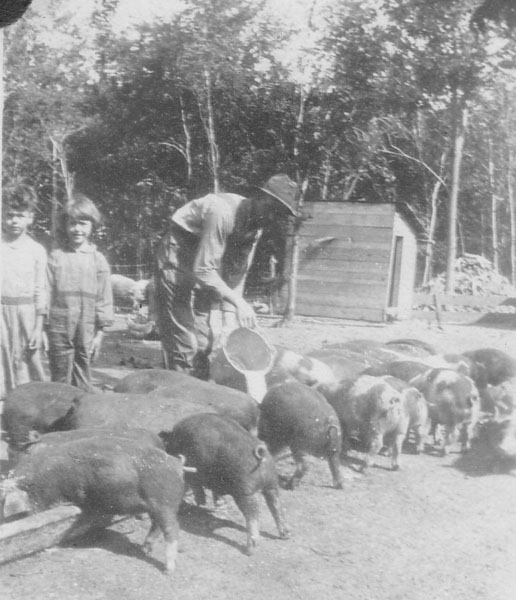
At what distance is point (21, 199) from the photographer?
148 inches

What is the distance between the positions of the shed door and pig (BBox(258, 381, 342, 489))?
19.4ft

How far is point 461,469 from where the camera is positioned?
425 cm

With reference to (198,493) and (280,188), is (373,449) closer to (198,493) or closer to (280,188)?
(198,493)

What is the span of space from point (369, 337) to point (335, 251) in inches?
45.3

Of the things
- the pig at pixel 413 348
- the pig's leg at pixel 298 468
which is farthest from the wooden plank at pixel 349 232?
the pig's leg at pixel 298 468

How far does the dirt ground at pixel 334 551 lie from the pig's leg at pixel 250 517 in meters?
0.04

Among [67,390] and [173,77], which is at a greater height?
[173,77]

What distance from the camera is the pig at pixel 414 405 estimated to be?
438 centimetres

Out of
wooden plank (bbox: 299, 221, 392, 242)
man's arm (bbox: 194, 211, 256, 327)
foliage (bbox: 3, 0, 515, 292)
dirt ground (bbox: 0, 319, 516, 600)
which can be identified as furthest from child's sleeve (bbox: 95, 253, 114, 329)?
wooden plank (bbox: 299, 221, 392, 242)

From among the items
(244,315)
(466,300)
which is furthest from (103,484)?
(466,300)

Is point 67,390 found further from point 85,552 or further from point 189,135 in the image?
point 189,135

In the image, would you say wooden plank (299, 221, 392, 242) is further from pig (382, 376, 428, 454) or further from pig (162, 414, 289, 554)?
pig (162, 414, 289, 554)

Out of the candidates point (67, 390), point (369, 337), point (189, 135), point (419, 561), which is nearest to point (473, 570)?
point (419, 561)

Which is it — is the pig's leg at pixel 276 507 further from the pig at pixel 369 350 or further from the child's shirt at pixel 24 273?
the pig at pixel 369 350
